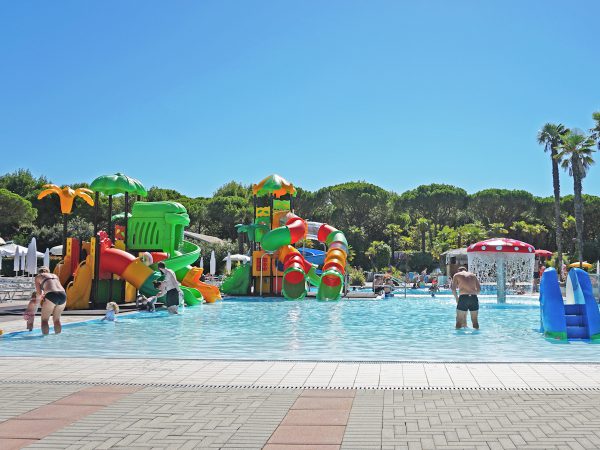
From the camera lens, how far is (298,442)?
4379 mm

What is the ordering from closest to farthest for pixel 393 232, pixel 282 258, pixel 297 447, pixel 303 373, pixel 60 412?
pixel 297 447 → pixel 60 412 → pixel 303 373 → pixel 282 258 → pixel 393 232

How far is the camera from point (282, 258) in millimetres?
23938

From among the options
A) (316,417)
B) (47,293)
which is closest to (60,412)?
(316,417)

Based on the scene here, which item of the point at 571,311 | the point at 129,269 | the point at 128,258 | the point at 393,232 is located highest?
the point at 393,232

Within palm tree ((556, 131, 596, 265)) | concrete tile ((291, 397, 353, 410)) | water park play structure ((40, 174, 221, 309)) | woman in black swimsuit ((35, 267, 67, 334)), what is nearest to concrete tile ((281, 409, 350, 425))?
concrete tile ((291, 397, 353, 410))

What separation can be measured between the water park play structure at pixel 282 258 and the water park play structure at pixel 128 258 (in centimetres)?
330

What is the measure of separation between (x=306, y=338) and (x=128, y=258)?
8.06 meters

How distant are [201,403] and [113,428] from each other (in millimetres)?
1034

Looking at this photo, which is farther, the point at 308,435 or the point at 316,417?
the point at 316,417

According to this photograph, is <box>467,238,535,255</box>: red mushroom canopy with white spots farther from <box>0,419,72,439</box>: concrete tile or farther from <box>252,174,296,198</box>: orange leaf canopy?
<box>0,419,72,439</box>: concrete tile

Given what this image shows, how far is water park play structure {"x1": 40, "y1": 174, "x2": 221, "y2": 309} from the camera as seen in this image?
17.2 m

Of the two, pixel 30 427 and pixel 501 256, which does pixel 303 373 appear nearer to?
pixel 30 427

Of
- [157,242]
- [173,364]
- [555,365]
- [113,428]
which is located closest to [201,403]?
[113,428]

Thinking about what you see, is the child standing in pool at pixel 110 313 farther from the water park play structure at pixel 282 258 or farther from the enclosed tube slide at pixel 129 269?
the water park play structure at pixel 282 258
